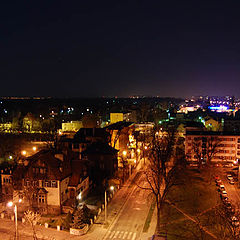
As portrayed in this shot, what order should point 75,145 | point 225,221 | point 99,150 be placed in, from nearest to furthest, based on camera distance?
1. point 225,221
2. point 99,150
3. point 75,145

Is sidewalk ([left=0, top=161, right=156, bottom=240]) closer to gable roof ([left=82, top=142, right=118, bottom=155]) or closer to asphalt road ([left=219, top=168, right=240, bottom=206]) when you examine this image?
asphalt road ([left=219, top=168, right=240, bottom=206])

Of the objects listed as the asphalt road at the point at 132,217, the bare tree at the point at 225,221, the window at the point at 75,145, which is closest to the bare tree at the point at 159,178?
the asphalt road at the point at 132,217

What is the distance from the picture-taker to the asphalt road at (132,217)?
17.7m

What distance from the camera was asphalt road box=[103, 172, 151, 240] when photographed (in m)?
17.7

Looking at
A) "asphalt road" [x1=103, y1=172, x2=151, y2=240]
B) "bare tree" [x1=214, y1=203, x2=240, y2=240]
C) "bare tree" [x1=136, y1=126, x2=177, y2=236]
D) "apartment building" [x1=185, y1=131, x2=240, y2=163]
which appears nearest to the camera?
"bare tree" [x1=214, y1=203, x2=240, y2=240]

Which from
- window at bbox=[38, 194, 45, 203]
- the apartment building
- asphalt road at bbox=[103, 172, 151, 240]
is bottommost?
asphalt road at bbox=[103, 172, 151, 240]

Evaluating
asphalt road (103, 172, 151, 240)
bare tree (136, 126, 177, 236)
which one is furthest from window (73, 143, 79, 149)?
asphalt road (103, 172, 151, 240)

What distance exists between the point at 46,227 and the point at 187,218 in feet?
35.9

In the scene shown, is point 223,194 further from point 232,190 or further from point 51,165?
point 51,165

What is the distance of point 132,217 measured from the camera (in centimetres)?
2034

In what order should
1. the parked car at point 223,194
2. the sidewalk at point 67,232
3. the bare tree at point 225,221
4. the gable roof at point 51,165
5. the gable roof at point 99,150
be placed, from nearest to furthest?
1. the bare tree at point 225,221
2. the sidewalk at point 67,232
3. the gable roof at point 51,165
4. the parked car at point 223,194
5. the gable roof at point 99,150

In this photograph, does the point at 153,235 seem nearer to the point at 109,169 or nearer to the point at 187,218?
the point at 187,218

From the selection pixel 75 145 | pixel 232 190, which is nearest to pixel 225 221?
pixel 232 190

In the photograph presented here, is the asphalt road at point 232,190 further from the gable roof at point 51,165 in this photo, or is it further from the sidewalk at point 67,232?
the gable roof at point 51,165
